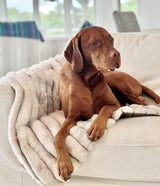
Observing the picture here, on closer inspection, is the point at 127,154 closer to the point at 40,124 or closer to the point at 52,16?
the point at 40,124

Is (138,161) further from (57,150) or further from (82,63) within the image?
(82,63)

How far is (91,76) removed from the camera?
129 centimetres

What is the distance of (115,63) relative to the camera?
3.73 feet

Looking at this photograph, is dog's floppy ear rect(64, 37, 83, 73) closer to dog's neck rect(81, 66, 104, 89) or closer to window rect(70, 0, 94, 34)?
dog's neck rect(81, 66, 104, 89)

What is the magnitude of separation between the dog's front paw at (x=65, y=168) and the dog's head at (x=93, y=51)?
0.41 m

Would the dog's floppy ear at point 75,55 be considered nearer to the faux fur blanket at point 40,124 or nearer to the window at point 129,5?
the faux fur blanket at point 40,124

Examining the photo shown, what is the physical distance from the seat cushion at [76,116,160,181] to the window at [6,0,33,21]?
3.23 metres

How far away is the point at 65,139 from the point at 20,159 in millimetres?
220

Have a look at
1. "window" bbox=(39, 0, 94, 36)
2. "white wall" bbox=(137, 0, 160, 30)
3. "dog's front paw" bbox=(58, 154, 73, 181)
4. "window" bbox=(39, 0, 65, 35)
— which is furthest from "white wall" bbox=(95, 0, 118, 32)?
"dog's front paw" bbox=(58, 154, 73, 181)

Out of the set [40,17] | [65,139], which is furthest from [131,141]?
[40,17]

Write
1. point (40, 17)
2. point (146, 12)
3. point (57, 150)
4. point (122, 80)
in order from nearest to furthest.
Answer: point (57, 150) → point (122, 80) → point (40, 17) → point (146, 12)

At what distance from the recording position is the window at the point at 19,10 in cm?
386

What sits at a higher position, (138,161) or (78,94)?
(78,94)

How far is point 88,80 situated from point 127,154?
1.30 ft
